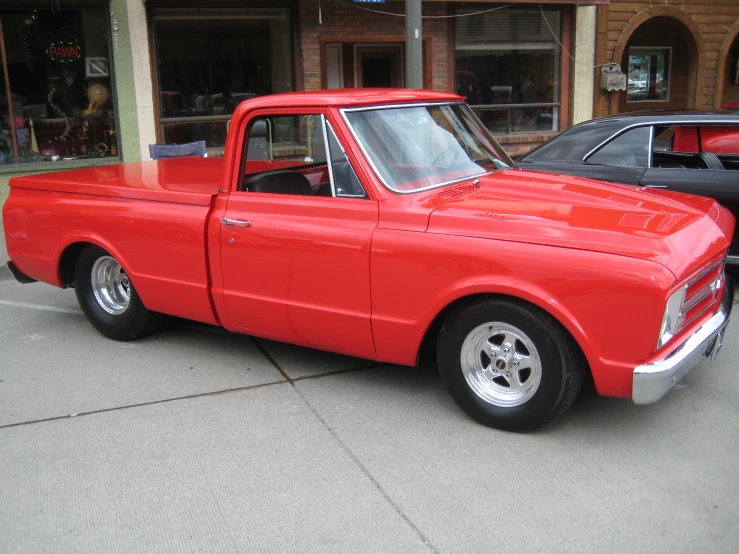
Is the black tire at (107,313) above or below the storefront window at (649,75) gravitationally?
below

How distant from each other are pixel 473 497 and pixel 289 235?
71.1 inches

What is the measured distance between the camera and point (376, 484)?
341 centimetres

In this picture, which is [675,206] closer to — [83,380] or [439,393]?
[439,393]

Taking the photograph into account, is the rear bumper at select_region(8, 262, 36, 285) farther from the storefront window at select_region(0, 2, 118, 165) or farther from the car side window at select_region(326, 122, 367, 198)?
the storefront window at select_region(0, 2, 118, 165)

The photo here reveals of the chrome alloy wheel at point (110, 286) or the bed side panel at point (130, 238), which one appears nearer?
the bed side panel at point (130, 238)

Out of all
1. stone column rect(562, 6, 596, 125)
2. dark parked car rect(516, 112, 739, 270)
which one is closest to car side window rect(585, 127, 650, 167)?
dark parked car rect(516, 112, 739, 270)

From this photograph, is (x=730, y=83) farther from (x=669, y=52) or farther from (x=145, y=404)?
(x=145, y=404)

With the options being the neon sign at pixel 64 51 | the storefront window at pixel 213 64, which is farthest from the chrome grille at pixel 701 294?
the neon sign at pixel 64 51

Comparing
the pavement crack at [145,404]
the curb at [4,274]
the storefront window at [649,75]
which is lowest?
the pavement crack at [145,404]

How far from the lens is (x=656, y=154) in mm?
6715

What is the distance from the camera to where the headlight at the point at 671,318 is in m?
3.29

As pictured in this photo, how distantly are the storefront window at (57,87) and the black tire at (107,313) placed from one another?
234 inches

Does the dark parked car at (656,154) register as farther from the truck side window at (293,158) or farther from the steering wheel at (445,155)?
the truck side window at (293,158)

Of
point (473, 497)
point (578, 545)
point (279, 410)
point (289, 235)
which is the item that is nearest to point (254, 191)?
point (289, 235)
